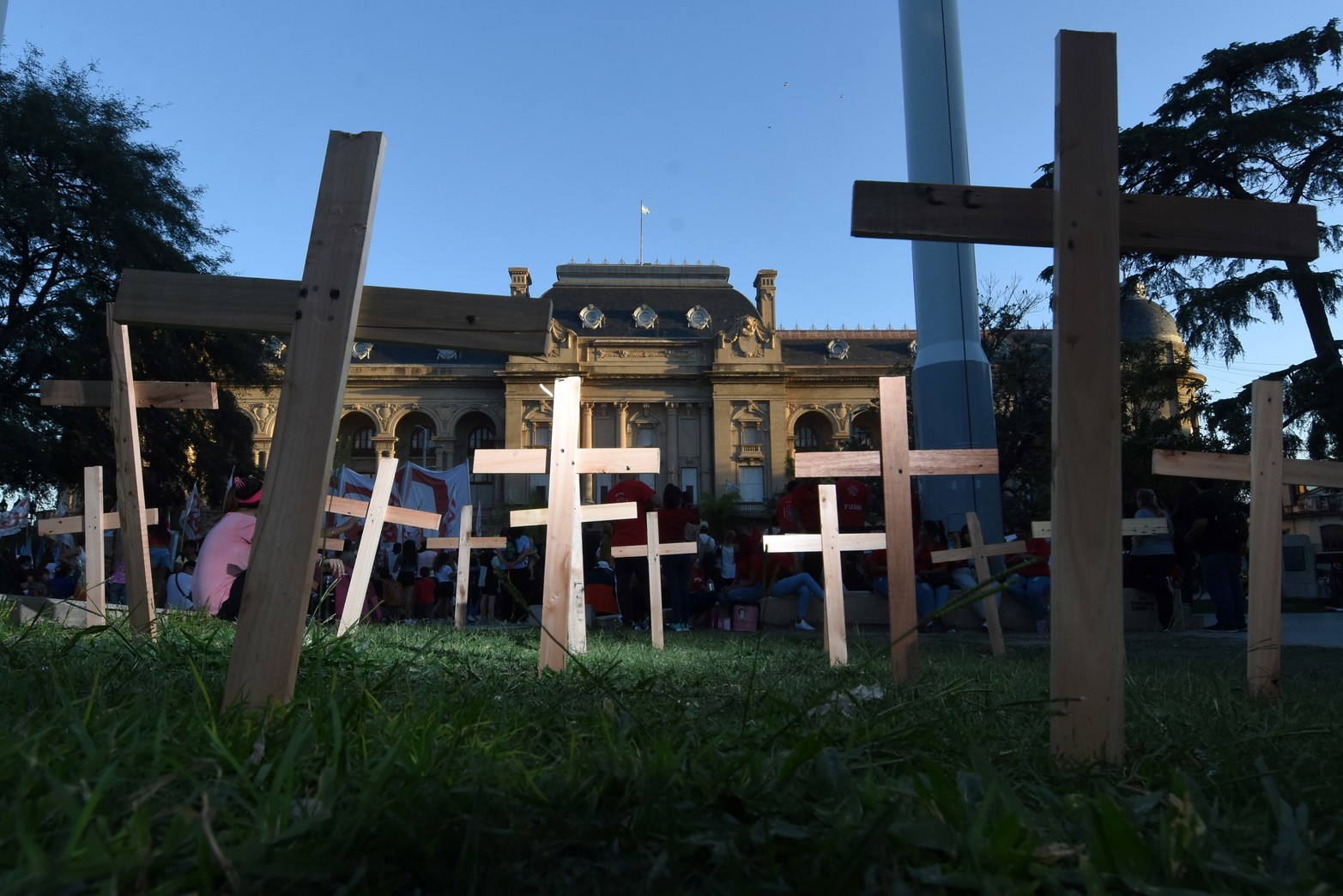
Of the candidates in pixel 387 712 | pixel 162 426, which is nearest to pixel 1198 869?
pixel 387 712

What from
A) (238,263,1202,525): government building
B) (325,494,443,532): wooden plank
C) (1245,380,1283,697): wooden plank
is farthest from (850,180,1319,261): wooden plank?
(238,263,1202,525): government building

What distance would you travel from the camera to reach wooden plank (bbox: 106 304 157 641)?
4918mm

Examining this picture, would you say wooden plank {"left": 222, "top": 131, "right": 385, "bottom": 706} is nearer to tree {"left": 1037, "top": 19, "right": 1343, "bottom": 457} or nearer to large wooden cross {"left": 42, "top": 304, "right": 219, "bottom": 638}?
large wooden cross {"left": 42, "top": 304, "right": 219, "bottom": 638}

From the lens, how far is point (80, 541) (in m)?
20.7

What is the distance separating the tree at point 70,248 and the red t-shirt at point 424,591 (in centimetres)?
818

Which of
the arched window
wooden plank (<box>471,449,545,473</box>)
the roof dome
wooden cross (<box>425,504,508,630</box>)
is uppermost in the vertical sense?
the roof dome

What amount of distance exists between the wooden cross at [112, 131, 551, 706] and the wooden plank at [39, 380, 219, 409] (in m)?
2.51

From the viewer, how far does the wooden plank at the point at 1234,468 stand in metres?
4.67

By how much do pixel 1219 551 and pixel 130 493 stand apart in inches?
Answer: 393

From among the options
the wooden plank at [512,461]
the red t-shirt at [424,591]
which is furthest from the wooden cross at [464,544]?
the red t-shirt at [424,591]

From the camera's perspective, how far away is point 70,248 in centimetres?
2080

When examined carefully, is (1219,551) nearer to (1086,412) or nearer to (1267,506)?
(1267,506)

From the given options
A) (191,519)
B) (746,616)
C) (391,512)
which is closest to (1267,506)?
(391,512)

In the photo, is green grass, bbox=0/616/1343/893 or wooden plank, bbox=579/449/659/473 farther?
wooden plank, bbox=579/449/659/473
